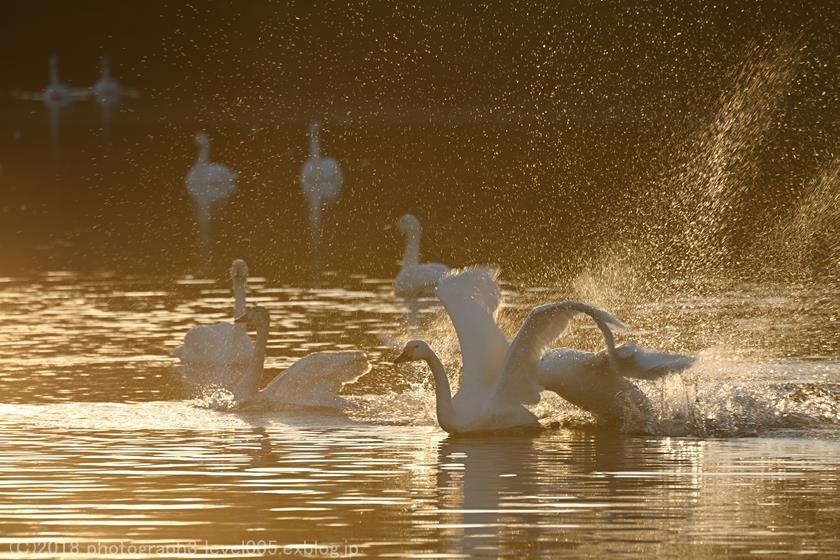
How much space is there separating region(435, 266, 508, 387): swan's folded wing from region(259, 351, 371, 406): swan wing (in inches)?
43.1

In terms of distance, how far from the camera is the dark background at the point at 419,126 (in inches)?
1308

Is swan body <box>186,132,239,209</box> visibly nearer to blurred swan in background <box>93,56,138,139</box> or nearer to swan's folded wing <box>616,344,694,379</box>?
blurred swan in background <box>93,56,138,139</box>

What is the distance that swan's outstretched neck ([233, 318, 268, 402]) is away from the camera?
57.9 feet

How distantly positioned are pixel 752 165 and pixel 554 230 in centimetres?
1327

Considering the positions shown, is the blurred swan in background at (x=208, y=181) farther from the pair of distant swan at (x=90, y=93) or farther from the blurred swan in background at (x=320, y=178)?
the pair of distant swan at (x=90, y=93)

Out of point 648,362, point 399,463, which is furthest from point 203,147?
point 399,463

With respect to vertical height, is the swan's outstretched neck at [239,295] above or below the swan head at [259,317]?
above

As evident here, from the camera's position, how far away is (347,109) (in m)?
79.7

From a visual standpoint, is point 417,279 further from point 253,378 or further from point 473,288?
point 473,288

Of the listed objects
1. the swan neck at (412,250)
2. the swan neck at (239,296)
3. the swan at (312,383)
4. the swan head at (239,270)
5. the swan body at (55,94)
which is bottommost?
the swan at (312,383)

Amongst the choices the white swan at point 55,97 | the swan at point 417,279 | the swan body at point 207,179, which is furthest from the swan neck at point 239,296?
the white swan at point 55,97

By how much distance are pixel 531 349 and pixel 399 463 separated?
1797 millimetres

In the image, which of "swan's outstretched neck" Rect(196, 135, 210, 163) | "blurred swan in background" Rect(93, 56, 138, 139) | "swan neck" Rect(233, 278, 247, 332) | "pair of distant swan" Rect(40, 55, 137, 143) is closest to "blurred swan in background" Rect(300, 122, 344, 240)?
"swan's outstretched neck" Rect(196, 135, 210, 163)

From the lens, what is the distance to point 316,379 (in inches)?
681
